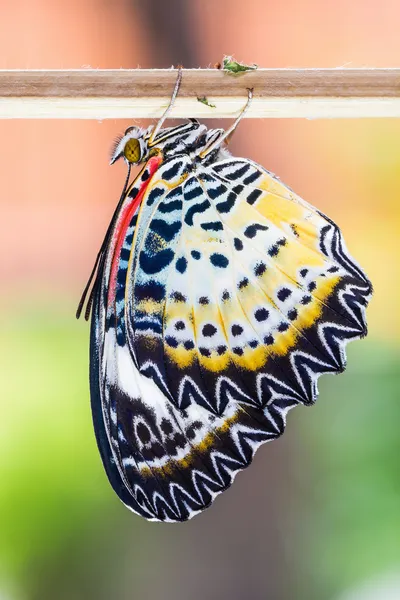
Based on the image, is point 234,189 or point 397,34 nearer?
point 234,189

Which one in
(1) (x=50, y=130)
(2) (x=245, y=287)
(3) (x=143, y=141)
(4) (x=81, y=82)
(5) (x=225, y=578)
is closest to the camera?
(4) (x=81, y=82)

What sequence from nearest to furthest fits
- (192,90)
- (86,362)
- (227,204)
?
1. (192,90)
2. (227,204)
3. (86,362)

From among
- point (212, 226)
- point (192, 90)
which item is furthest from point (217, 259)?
point (192, 90)

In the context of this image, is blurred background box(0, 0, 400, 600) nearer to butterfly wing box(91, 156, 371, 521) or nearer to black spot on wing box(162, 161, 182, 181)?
butterfly wing box(91, 156, 371, 521)

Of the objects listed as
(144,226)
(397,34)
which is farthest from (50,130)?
(144,226)

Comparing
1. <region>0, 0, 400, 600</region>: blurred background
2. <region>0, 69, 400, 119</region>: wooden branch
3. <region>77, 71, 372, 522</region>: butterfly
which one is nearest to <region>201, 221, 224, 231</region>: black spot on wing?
<region>77, 71, 372, 522</region>: butterfly

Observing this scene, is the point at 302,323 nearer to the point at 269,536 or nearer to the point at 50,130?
the point at 269,536

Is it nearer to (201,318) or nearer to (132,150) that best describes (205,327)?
(201,318)
